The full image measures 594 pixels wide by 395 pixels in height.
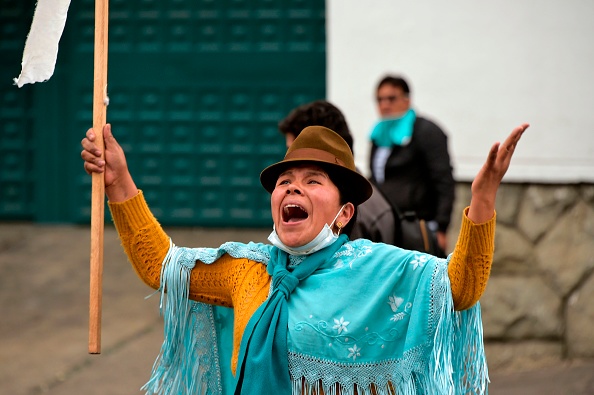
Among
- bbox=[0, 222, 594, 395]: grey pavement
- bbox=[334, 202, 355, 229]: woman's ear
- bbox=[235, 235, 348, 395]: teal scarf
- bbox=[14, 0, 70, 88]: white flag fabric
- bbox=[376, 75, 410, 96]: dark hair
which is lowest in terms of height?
bbox=[0, 222, 594, 395]: grey pavement

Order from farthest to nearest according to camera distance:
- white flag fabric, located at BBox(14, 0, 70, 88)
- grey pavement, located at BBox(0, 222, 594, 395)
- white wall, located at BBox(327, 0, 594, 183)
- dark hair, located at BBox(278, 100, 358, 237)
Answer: white wall, located at BBox(327, 0, 594, 183), grey pavement, located at BBox(0, 222, 594, 395), dark hair, located at BBox(278, 100, 358, 237), white flag fabric, located at BBox(14, 0, 70, 88)

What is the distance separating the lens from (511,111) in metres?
7.30

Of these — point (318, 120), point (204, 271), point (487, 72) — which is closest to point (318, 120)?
point (318, 120)

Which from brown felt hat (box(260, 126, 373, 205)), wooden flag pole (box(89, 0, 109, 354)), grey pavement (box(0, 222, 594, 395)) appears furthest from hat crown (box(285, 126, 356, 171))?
grey pavement (box(0, 222, 594, 395))

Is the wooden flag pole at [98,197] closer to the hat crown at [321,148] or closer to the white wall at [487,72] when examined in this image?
the hat crown at [321,148]

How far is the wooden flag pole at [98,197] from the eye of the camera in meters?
3.43

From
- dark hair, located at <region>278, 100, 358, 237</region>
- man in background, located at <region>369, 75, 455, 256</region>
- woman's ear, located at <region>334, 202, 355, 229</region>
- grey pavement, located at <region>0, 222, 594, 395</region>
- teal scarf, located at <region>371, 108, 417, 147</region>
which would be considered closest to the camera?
woman's ear, located at <region>334, 202, 355, 229</region>

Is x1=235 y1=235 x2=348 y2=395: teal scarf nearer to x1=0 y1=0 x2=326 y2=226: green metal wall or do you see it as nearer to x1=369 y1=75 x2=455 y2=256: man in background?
x1=369 y1=75 x2=455 y2=256: man in background

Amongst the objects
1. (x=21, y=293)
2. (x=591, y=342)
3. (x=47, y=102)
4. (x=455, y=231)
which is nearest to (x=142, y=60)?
(x=47, y=102)

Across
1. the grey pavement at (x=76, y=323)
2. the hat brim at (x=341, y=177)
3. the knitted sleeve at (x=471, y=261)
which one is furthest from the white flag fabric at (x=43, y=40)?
the grey pavement at (x=76, y=323)

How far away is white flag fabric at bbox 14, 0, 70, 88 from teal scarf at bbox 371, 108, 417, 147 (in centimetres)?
300

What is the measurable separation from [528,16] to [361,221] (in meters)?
3.46

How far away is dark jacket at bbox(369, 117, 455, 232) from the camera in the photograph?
20.1ft

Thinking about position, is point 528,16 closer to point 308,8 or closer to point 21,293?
point 308,8
